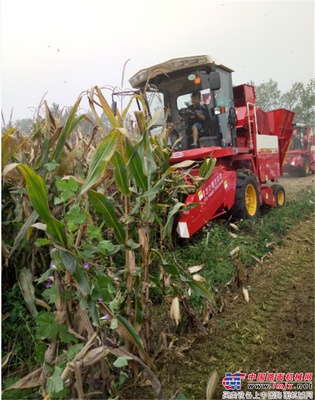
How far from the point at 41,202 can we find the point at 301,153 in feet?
39.1

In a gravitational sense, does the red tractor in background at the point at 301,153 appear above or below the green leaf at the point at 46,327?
below

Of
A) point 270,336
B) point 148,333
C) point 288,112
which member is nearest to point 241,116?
point 288,112

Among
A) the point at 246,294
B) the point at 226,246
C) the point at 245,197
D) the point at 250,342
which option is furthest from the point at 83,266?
the point at 245,197

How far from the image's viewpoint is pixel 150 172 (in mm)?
1548

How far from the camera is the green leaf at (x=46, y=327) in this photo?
128 centimetres

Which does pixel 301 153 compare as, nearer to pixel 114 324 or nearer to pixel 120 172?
pixel 120 172

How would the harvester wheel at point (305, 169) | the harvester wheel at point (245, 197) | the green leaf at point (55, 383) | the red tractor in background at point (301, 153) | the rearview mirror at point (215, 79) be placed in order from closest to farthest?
the green leaf at point (55, 383) → the rearview mirror at point (215, 79) → the harvester wheel at point (245, 197) → the red tractor in background at point (301, 153) → the harvester wheel at point (305, 169)

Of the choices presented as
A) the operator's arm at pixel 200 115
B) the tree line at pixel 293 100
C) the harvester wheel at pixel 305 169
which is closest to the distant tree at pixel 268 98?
the tree line at pixel 293 100

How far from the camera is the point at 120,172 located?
1421 millimetres

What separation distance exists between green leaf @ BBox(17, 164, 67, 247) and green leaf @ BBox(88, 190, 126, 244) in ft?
0.62

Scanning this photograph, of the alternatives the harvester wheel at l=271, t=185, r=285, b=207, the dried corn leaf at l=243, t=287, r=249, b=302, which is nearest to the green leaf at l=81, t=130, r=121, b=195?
the dried corn leaf at l=243, t=287, r=249, b=302

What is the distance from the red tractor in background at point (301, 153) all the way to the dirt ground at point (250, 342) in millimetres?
9707

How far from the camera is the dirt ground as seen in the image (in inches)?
58.5

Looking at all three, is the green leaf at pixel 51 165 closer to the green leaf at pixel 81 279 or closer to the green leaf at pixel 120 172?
the green leaf at pixel 120 172
